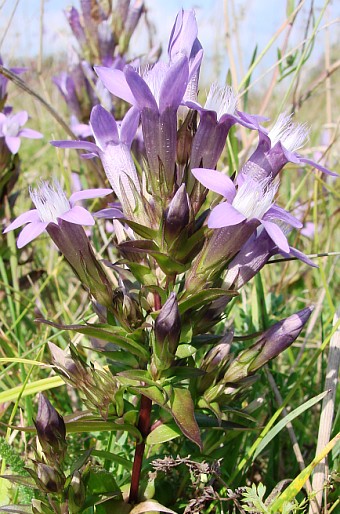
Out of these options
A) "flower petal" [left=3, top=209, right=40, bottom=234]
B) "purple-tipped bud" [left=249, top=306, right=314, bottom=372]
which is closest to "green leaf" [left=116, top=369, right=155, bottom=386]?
"purple-tipped bud" [left=249, top=306, right=314, bottom=372]

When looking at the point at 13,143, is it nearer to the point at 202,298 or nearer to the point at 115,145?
the point at 115,145

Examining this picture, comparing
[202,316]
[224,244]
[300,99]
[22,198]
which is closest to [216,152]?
[224,244]

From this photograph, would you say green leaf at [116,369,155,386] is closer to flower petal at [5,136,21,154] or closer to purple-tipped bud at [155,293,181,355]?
purple-tipped bud at [155,293,181,355]

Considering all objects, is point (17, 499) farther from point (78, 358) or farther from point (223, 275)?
point (223, 275)

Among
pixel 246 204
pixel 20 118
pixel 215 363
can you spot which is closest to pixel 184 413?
pixel 215 363

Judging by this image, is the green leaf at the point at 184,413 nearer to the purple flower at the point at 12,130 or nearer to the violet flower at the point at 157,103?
the violet flower at the point at 157,103

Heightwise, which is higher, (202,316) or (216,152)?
(216,152)

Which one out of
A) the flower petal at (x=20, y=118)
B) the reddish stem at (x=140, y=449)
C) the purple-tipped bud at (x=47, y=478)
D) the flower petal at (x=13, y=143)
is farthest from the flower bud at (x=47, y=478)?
the flower petal at (x=20, y=118)
